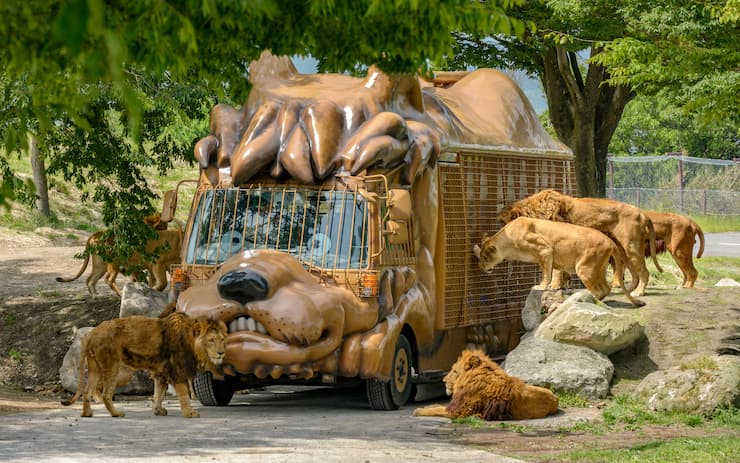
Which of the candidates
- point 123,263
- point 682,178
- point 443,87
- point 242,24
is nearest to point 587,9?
point 443,87

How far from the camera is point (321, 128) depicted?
13281 millimetres

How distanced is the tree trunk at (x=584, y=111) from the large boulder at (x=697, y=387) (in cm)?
1450

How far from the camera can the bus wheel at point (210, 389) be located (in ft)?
44.9

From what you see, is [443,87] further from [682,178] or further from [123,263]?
[682,178]

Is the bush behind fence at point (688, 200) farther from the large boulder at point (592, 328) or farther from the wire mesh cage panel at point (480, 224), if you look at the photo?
the large boulder at point (592, 328)

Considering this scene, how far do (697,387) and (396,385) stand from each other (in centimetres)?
307

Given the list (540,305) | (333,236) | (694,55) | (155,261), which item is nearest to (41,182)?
(155,261)

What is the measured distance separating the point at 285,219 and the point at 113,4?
23.6 ft

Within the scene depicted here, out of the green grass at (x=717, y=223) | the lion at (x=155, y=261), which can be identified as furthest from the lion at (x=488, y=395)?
the green grass at (x=717, y=223)

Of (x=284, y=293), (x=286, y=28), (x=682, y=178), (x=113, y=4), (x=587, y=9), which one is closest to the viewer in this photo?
(x=113, y=4)

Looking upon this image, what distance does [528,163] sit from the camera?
56.3 ft

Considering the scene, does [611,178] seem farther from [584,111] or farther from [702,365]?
[702,365]

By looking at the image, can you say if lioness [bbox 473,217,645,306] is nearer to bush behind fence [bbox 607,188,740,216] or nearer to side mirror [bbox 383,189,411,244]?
side mirror [bbox 383,189,411,244]

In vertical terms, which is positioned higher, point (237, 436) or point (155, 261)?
point (155, 261)
